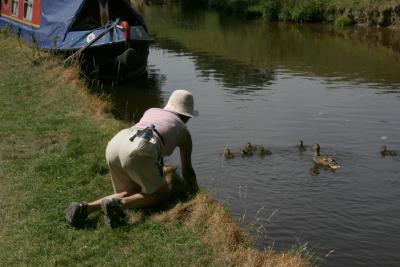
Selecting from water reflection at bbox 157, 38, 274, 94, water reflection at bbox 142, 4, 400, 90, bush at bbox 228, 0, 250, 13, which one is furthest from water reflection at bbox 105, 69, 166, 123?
bush at bbox 228, 0, 250, 13

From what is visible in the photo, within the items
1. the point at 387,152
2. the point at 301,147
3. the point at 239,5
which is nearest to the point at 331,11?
the point at 239,5

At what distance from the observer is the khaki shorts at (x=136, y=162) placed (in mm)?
6012

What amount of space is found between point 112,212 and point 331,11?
30362 mm

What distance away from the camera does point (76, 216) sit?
613 centimetres

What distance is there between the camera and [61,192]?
7.05m

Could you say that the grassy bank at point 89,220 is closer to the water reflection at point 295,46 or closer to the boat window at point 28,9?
the boat window at point 28,9

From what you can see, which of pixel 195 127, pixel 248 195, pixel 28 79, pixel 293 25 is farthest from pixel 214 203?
pixel 293 25

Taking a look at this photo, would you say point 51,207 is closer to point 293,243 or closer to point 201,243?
point 201,243

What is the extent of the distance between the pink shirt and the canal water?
144 centimetres

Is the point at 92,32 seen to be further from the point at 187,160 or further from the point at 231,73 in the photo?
the point at 187,160

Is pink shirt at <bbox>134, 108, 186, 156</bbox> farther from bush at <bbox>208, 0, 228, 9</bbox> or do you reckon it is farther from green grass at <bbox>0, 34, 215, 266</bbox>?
bush at <bbox>208, 0, 228, 9</bbox>

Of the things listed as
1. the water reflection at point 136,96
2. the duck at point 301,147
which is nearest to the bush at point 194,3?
the water reflection at point 136,96

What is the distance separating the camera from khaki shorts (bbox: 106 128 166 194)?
601cm

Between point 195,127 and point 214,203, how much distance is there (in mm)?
6780
